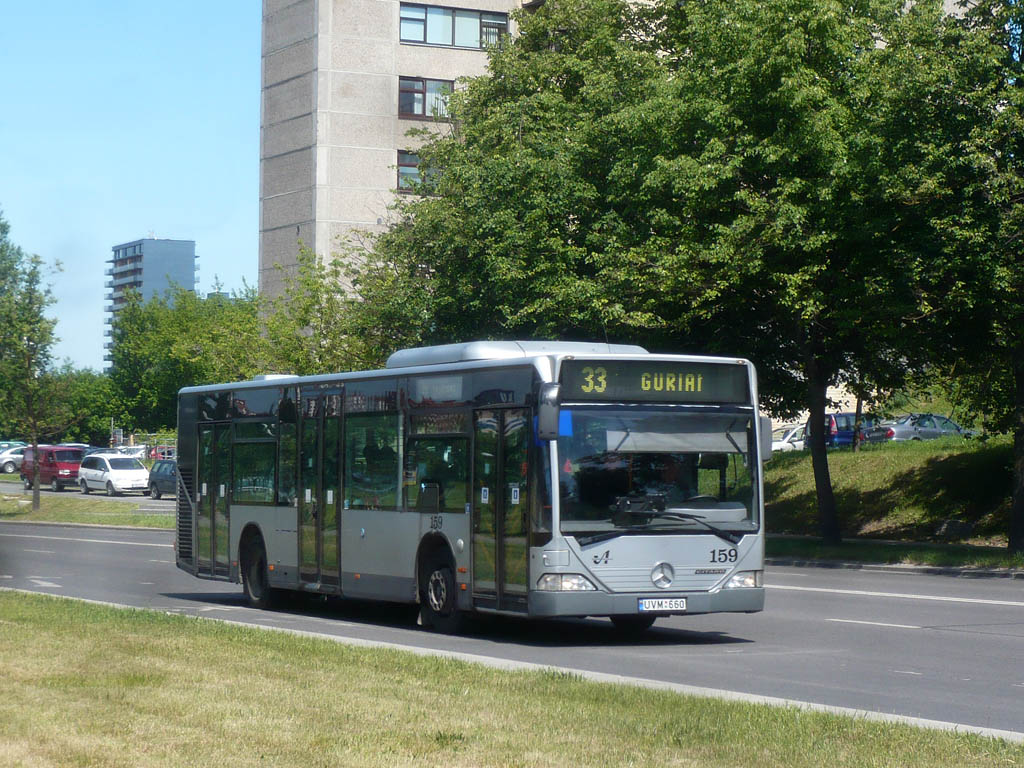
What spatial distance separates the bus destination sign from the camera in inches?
572

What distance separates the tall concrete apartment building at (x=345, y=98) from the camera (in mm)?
61094

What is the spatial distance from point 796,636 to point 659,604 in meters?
1.80

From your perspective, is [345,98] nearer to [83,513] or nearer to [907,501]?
[83,513]

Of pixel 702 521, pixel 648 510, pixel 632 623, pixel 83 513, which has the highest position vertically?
pixel 648 510

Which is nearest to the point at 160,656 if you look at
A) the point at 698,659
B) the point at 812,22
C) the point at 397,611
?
the point at 698,659

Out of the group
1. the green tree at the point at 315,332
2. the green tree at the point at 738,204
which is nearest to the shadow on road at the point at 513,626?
the green tree at the point at 738,204

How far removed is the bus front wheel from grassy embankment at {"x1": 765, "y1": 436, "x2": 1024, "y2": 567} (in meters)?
12.9

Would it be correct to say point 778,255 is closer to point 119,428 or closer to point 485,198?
point 485,198

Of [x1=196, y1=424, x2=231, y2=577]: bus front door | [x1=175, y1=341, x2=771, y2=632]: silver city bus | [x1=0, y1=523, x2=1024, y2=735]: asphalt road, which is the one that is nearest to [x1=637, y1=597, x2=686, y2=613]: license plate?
[x1=175, y1=341, x2=771, y2=632]: silver city bus

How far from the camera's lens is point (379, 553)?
1705 cm

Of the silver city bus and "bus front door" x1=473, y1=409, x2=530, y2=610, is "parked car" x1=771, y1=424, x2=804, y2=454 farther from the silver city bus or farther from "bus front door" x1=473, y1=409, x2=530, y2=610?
"bus front door" x1=473, y1=409, x2=530, y2=610

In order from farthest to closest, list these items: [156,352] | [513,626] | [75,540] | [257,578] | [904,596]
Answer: [156,352] < [75,540] < [904,596] < [257,578] < [513,626]

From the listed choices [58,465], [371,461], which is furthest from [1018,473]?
[58,465]

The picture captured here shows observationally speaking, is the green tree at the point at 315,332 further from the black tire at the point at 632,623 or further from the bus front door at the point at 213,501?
the black tire at the point at 632,623
